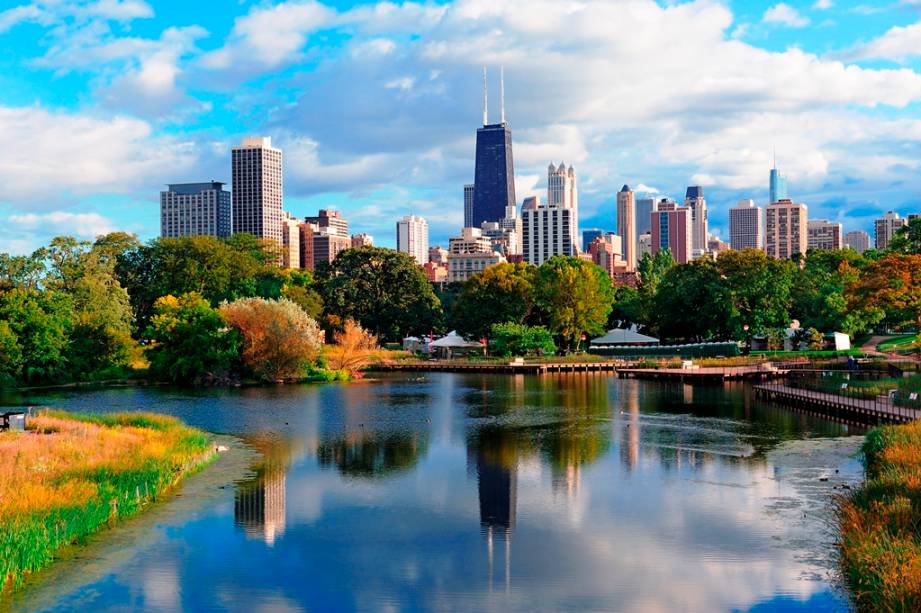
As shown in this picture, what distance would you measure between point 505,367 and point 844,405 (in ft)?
115

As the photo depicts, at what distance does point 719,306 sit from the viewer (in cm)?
7400

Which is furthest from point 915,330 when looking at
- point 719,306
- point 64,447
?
point 64,447

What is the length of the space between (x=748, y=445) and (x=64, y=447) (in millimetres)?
22430

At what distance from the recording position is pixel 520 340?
78125 mm

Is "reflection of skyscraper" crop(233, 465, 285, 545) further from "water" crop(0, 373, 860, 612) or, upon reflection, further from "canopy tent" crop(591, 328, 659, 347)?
"canopy tent" crop(591, 328, 659, 347)

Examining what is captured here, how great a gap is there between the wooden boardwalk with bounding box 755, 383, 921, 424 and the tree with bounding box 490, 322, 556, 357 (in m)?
30.8

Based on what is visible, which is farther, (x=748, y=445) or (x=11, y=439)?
(x=748, y=445)

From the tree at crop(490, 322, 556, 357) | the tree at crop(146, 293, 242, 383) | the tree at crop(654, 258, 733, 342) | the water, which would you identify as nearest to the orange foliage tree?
the tree at crop(146, 293, 242, 383)

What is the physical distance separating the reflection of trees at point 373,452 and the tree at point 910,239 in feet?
130

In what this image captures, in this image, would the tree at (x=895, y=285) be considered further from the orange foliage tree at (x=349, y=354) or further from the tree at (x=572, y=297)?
the orange foliage tree at (x=349, y=354)

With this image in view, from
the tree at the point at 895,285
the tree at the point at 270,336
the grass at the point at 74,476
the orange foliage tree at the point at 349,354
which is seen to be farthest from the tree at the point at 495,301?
the grass at the point at 74,476

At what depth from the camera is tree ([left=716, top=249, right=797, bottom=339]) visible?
72812 millimetres

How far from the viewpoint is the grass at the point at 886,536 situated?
13.6m

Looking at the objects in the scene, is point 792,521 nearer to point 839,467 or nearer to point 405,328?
point 839,467
